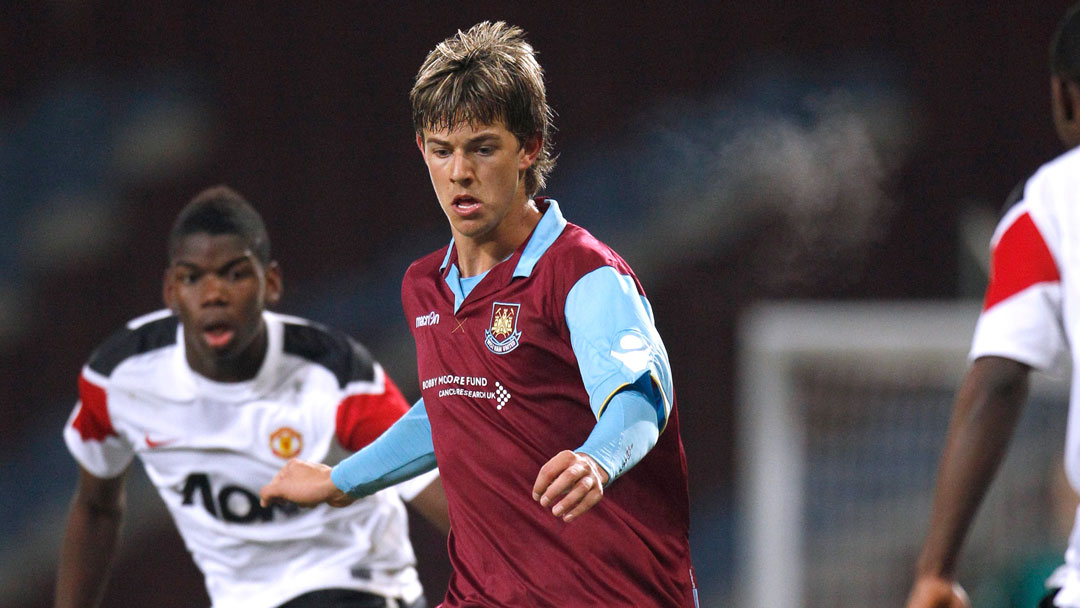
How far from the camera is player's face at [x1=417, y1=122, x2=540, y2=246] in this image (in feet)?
8.09

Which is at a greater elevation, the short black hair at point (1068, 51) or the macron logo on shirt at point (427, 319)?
the short black hair at point (1068, 51)

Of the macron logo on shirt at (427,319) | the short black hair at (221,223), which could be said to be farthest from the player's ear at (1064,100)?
the short black hair at (221,223)

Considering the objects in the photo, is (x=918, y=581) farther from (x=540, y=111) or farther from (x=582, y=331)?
(x=540, y=111)

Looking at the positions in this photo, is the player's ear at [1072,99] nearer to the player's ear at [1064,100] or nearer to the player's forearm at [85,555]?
the player's ear at [1064,100]

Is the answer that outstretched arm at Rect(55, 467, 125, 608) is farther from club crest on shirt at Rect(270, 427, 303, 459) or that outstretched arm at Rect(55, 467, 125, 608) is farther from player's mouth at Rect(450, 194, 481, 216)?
player's mouth at Rect(450, 194, 481, 216)

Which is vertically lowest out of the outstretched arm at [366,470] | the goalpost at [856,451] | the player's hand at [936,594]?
the goalpost at [856,451]

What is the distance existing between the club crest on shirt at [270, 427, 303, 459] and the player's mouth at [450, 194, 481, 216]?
149 centimetres

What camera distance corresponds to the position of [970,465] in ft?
6.97

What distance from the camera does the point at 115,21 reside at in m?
8.10

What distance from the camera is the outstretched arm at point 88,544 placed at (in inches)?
153

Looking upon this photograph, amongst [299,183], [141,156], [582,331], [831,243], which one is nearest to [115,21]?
[141,156]

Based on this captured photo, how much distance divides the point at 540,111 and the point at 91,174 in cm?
604

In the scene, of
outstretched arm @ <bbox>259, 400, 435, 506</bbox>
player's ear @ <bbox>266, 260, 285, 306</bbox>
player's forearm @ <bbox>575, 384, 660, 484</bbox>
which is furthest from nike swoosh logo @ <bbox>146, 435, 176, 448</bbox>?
player's forearm @ <bbox>575, 384, 660, 484</bbox>

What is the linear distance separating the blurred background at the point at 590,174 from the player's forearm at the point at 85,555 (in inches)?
152
